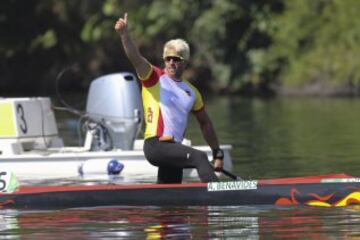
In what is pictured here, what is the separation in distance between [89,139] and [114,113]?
612 millimetres

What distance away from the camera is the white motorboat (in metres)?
18.8

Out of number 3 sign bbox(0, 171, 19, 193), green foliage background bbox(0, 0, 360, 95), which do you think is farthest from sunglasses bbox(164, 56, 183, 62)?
green foliage background bbox(0, 0, 360, 95)

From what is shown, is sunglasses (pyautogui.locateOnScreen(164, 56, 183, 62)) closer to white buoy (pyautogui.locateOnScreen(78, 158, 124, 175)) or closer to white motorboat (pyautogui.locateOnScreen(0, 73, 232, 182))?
white motorboat (pyautogui.locateOnScreen(0, 73, 232, 182))

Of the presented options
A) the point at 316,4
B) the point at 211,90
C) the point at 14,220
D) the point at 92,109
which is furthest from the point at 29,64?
the point at 14,220

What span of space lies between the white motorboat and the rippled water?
61 centimetres

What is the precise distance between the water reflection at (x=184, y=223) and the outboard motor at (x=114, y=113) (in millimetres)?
6043

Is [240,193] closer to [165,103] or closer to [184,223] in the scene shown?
[184,223]

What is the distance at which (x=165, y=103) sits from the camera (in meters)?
13.0

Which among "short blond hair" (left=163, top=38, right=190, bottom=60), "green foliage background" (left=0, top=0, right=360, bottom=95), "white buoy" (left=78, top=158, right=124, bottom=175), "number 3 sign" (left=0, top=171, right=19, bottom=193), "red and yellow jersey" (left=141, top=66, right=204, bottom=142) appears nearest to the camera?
"short blond hair" (left=163, top=38, right=190, bottom=60)

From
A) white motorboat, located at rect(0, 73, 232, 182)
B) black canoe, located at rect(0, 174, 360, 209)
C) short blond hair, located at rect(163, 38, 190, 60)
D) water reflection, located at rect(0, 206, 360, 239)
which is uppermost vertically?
white motorboat, located at rect(0, 73, 232, 182)

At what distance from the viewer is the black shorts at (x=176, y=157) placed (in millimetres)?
13086

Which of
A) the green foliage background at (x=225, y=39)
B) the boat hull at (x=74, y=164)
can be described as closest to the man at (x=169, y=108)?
the boat hull at (x=74, y=164)

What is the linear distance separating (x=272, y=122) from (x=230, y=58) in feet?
79.5

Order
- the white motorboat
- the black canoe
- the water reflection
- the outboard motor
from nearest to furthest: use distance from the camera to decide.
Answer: the water reflection, the black canoe, the white motorboat, the outboard motor
